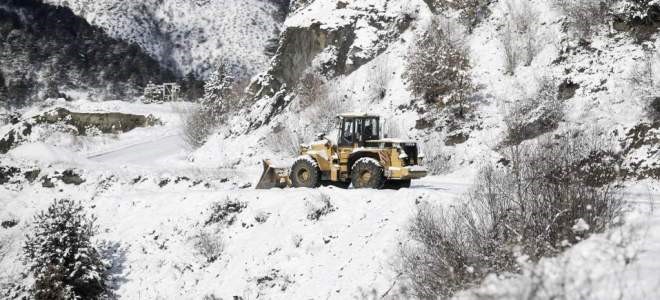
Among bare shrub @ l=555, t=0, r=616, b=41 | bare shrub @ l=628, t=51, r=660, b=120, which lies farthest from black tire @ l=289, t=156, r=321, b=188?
bare shrub @ l=555, t=0, r=616, b=41

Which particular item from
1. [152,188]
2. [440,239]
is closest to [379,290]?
[440,239]

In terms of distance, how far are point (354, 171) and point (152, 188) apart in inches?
462

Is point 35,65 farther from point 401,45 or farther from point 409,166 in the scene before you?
point 409,166

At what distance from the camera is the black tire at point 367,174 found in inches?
584

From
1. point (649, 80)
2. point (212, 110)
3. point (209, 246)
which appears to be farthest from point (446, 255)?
point (212, 110)

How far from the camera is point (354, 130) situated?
15.8 metres

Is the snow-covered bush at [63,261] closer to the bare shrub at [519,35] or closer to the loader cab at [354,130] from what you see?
the loader cab at [354,130]

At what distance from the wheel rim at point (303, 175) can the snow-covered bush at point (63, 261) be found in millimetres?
6299

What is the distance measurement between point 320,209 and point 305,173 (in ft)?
7.16

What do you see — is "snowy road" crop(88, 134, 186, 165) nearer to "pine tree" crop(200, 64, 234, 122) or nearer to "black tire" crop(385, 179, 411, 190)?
"pine tree" crop(200, 64, 234, 122)

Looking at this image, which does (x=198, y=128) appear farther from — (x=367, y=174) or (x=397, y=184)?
(x=367, y=174)

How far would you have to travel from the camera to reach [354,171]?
1520 centimetres

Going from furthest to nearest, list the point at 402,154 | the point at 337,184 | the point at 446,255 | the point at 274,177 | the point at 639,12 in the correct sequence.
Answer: the point at 639,12 → the point at 274,177 → the point at 337,184 → the point at 402,154 → the point at 446,255

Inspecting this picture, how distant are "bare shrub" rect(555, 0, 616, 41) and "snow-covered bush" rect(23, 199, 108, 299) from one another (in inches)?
822
